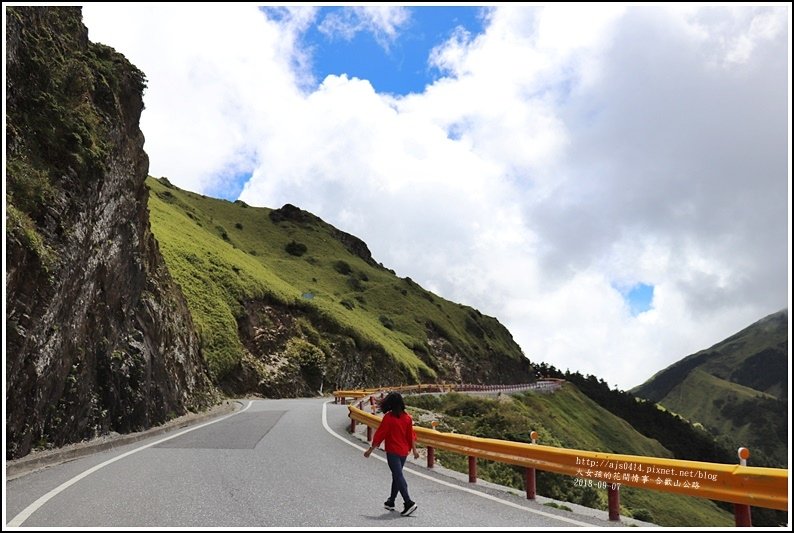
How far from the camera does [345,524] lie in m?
6.26

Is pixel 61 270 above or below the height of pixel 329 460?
above

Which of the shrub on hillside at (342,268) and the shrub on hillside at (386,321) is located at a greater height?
the shrub on hillside at (342,268)

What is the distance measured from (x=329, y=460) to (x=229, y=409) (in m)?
18.3

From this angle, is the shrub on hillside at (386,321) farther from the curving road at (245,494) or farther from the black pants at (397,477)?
the black pants at (397,477)

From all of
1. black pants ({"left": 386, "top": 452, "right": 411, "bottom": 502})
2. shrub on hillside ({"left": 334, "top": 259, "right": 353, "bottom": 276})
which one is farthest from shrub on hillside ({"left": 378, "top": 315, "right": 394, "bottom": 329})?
Result: black pants ({"left": 386, "top": 452, "right": 411, "bottom": 502})

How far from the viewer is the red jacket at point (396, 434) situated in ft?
24.3

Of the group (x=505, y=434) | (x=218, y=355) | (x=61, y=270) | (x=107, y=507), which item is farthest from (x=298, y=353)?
(x=107, y=507)

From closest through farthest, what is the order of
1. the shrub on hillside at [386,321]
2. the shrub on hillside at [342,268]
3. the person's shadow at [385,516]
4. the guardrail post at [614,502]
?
the person's shadow at [385,516] < the guardrail post at [614,502] < the shrub on hillside at [386,321] < the shrub on hillside at [342,268]

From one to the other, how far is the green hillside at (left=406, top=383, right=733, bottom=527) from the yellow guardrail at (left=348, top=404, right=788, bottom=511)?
490 cm

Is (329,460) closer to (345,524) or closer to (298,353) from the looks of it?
(345,524)

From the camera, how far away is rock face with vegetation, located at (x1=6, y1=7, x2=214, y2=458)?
1144cm

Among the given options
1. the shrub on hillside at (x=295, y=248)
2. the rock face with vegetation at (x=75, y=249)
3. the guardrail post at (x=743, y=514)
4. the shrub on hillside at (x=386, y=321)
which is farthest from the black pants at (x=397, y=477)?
the shrub on hillside at (x=295, y=248)

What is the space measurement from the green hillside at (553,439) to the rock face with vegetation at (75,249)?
8.63 m

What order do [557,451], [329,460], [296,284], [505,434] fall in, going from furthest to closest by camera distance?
[296,284] → [505,434] → [329,460] → [557,451]
